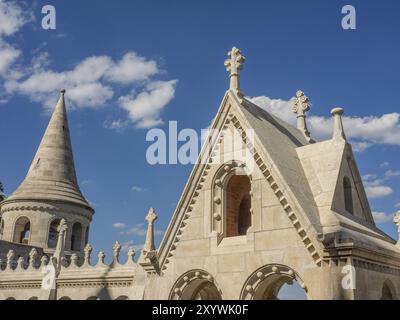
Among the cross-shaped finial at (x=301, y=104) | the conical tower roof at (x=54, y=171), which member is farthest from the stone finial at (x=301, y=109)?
the conical tower roof at (x=54, y=171)

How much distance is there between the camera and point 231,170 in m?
15.1

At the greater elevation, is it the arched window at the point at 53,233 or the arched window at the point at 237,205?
the arched window at the point at 53,233

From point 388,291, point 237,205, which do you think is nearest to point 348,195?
point 388,291

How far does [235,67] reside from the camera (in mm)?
16156

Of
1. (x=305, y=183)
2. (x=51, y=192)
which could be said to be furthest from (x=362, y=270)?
(x=51, y=192)

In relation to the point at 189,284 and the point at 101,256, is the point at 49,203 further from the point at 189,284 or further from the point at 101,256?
Result: the point at 189,284

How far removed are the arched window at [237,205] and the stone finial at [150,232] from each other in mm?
2604

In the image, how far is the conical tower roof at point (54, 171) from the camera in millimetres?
34750

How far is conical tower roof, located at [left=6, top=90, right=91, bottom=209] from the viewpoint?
114 feet

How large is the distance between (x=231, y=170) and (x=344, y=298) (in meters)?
5.08

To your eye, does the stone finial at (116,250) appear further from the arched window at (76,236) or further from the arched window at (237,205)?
the arched window at (76,236)

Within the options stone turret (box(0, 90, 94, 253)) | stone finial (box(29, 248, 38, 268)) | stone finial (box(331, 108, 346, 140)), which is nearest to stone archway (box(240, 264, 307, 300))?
stone finial (box(331, 108, 346, 140))

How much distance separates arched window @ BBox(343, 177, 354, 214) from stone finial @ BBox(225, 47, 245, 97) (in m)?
4.40

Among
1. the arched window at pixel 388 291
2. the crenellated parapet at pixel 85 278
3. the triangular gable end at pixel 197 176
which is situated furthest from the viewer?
the crenellated parapet at pixel 85 278
